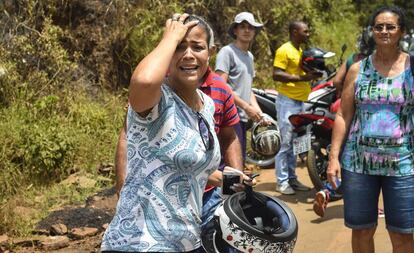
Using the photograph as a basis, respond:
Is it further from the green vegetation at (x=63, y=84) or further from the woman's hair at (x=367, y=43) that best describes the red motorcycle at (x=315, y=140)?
the green vegetation at (x=63, y=84)

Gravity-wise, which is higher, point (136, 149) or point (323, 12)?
point (136, 149)

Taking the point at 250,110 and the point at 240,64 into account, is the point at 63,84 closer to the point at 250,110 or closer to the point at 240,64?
the point at 240,64

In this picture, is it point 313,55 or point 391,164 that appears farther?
point 313,55

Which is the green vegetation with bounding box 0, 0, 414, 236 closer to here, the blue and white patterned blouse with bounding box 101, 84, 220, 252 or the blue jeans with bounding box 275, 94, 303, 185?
the blue jeans with bounding box 275, 94, 303, 185

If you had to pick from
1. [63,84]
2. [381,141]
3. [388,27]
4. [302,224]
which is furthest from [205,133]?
[63,84]

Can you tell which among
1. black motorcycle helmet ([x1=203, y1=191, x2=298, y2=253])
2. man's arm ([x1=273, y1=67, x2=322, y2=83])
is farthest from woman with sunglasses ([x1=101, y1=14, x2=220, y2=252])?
man's arm ([x1=273, y1=67, x2=322, y2=83])

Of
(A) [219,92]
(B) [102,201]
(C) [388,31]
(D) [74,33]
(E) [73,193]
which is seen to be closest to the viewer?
(A) [219,92]

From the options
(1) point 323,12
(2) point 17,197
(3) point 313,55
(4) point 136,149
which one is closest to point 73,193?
(2) point 17,197

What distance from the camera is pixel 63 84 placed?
27.8 feet

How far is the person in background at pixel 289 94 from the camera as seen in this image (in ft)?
22.4

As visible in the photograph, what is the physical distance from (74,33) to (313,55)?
3761 millimetres

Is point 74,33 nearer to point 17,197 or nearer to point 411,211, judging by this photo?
point 17,197

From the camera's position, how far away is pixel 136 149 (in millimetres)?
2332

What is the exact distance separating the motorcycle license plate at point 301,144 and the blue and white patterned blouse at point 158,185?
4255 millimetres
